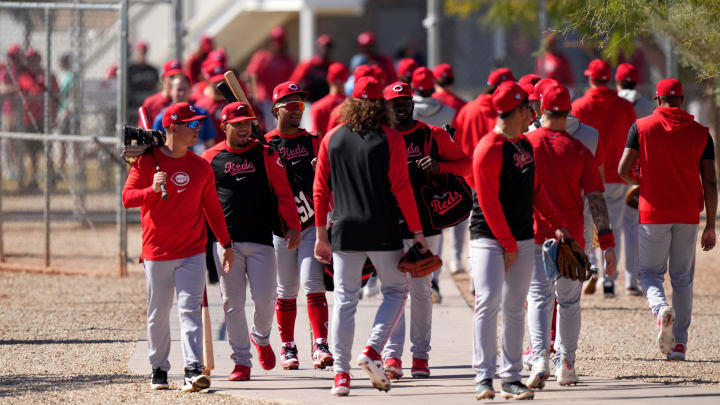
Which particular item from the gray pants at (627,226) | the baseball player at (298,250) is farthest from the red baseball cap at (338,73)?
the baseball player at (298,250)

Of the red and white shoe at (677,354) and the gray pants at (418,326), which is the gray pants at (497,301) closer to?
the gray pants at (418,326)

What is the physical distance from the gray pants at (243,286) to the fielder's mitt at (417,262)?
119 centimetres

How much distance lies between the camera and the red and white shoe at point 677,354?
27.9ft

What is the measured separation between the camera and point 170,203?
7359mm

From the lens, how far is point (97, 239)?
16.2 m

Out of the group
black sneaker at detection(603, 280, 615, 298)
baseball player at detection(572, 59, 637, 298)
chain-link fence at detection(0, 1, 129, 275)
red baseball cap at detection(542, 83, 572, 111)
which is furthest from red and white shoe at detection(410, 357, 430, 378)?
chain-link fence at detection(0, 1, 129, 275)

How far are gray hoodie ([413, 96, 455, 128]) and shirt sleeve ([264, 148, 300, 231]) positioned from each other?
3075 millimetres


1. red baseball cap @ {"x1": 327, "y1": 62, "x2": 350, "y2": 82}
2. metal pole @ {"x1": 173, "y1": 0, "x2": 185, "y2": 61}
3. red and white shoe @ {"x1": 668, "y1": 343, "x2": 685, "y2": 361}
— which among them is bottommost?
red and white shoe @ {"x1": 668, "y1": 343, "x2": 685, "y2": 361}

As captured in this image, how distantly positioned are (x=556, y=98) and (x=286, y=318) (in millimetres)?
2427

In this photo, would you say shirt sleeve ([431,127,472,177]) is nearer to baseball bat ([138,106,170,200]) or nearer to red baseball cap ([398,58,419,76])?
baseball bat ([138,106,170,200])

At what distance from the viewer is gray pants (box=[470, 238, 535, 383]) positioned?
7008mm

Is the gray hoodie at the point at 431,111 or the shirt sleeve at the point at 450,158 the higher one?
the gray hoodie at the point at 431,111

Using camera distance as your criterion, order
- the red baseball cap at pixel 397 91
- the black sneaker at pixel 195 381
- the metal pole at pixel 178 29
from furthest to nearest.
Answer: the metal pole at pixel 178 29 < the red baseball cap at pixel 397 91 < the black sneaker at pixel 195 381

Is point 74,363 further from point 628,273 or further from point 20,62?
point 20,62
